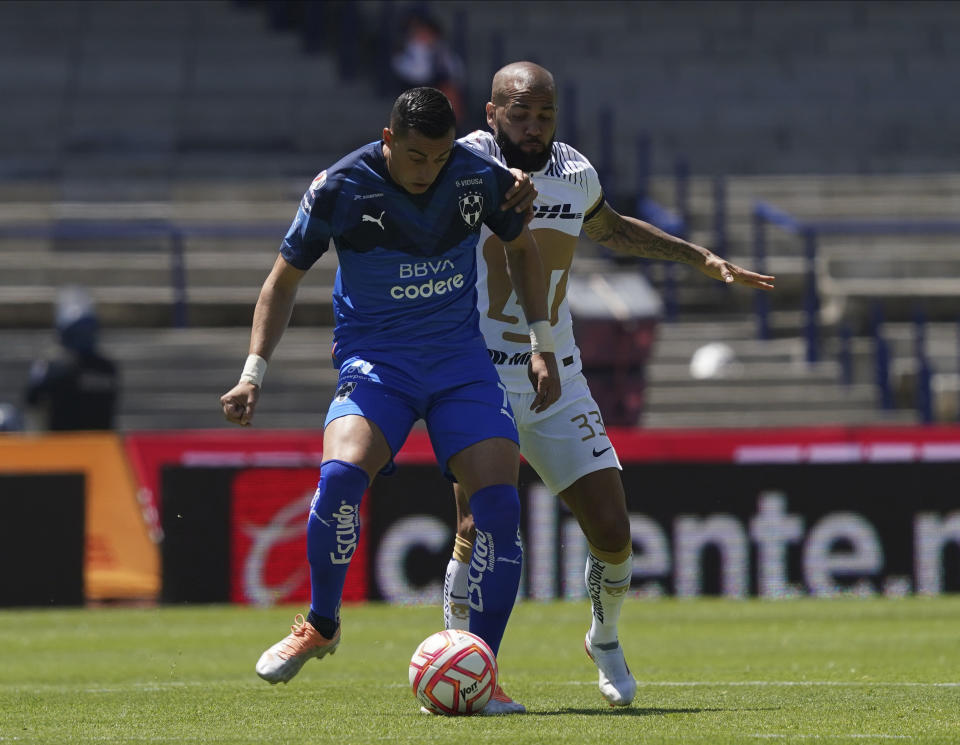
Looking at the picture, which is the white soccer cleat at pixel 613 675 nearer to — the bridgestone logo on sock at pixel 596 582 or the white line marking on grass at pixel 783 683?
the bridgestone logo on sock at pixel 596 582

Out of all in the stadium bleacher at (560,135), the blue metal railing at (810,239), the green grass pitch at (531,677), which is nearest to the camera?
the green grass pitch at (531,677)

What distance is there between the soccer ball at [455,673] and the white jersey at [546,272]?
1.23 metres

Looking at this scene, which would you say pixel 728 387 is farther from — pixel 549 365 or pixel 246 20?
pixel 549 365

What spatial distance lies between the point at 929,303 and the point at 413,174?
14.7 metres

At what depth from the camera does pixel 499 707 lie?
6.78 m

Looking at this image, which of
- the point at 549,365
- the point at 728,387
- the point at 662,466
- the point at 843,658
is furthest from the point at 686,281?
the point at 549,365

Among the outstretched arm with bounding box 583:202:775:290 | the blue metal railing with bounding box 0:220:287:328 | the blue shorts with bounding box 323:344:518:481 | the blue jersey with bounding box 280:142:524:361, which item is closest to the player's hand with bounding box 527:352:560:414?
the blue shorts with bounding box 323:344:518:481

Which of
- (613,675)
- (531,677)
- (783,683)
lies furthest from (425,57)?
(613,675)

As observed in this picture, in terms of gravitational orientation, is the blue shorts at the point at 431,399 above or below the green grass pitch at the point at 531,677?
above

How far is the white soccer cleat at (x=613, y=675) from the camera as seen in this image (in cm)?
724

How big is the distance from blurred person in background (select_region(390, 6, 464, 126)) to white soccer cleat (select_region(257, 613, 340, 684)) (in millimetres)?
16614

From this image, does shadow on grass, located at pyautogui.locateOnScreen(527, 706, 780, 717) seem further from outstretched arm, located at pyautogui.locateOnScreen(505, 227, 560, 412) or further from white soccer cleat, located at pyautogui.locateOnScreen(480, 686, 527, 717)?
outstretched arm, located at pyautogui.locateOnScreen(505, 227, 560, 412)

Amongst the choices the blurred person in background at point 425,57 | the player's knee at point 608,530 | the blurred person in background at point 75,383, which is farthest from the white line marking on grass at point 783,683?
the blurred person in background at point 425,57

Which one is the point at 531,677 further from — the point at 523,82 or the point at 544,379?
the point at 523,82
